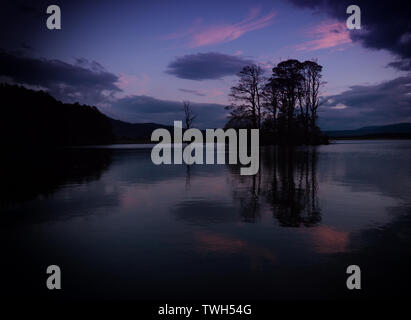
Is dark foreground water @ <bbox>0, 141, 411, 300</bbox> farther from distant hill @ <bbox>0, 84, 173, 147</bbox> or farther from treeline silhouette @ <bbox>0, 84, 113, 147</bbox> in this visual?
treeline silhouette @ <bbox>0, 84, 113, 147</bbox>

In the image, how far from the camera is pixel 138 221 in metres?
8.27

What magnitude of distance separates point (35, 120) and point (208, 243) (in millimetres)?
93313

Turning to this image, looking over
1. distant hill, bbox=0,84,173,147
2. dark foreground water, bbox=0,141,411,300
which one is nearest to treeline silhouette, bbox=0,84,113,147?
distant hill, bbox=0,84,173,147

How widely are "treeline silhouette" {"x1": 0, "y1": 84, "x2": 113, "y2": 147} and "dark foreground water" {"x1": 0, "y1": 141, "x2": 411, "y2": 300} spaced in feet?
257

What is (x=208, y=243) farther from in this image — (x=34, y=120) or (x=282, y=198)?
(x=34, y=120)

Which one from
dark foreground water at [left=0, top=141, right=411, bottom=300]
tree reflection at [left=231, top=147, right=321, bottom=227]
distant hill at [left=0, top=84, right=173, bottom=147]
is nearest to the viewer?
dark foreground water at [left=0, top=141, right=411, bottom=300]

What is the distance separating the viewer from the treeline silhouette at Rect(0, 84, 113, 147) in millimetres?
80250

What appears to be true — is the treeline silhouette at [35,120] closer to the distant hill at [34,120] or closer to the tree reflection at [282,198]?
the distant hill at [34,120]

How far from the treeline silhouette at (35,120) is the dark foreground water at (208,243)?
78.2m

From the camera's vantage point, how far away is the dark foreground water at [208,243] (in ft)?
15.1

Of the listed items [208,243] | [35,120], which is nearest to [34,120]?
[35,120]
